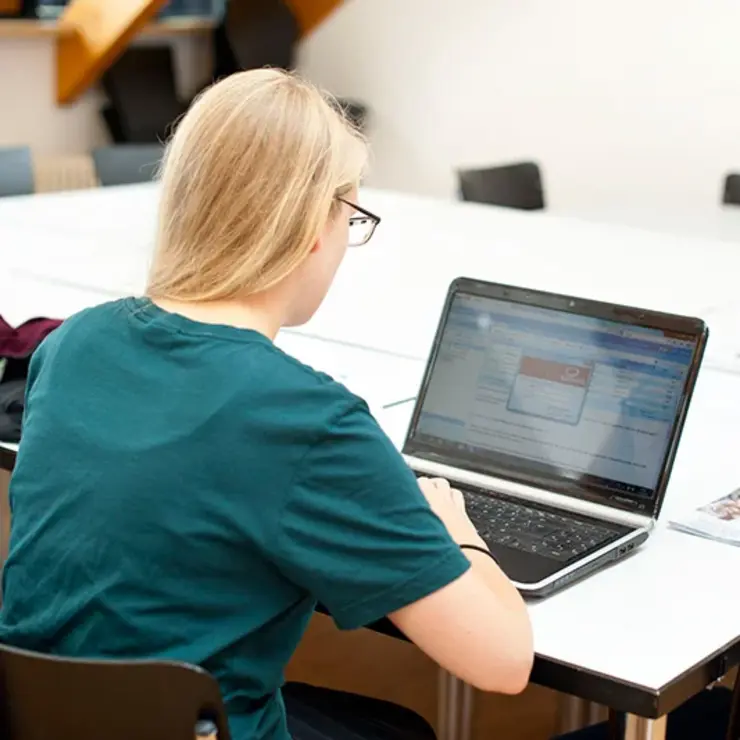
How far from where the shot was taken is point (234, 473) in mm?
1086

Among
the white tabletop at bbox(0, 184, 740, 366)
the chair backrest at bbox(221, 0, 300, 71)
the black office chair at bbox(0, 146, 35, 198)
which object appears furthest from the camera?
the chair backrest at bbox(221, 0, 300, 71)

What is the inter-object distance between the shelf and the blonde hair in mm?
4087

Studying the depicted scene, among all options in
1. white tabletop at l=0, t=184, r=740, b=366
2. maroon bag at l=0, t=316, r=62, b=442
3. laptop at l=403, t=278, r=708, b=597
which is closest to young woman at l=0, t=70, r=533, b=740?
laptop at l=403, t=278, r=708, b=597

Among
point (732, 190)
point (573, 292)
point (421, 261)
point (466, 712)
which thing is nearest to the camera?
point (466, 712)

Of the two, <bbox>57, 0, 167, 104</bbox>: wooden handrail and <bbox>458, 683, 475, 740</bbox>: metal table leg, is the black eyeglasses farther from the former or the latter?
<bbox>57, 0, 167, 104</bbox>: wooden handrail

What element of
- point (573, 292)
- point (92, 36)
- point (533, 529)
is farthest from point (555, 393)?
point (92, 36)

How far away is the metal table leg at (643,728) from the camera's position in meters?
1.19

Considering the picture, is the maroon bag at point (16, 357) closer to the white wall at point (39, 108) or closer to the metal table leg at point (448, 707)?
the metal table leg at point (448, 707)

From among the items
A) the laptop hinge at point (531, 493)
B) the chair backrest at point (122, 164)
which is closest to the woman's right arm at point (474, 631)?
the laptop hinge at point (531, 493)

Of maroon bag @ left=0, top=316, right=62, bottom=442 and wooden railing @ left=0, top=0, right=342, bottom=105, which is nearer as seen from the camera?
maroon bag @ left=0, top=316, right=62, bottom=442

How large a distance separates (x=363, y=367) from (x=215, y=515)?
1.11 m

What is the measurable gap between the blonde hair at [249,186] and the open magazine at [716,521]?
60 cm

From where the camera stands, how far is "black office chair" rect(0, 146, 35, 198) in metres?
3.83

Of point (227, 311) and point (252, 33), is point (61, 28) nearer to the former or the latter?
point (252, 33)
